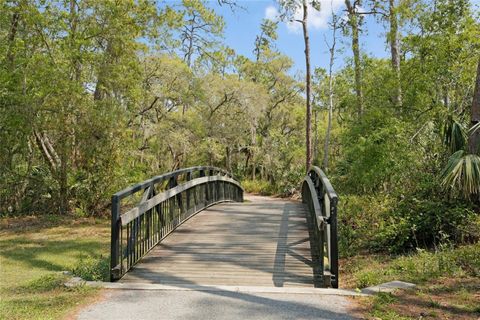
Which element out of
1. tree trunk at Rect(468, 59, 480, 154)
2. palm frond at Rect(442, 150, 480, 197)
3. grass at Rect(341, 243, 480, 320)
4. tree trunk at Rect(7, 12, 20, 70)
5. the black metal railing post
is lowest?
grass at Rect(341, 243, 480, 320)

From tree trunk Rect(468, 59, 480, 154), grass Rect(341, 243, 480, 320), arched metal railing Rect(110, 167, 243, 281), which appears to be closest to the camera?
grass Rect(341, 243, 480, 320)

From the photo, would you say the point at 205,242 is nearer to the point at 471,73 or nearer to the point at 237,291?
the point at 237,291

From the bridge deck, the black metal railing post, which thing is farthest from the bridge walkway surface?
the black metal railing post

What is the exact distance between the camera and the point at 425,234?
6.39 metres

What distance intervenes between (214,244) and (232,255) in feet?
2.27

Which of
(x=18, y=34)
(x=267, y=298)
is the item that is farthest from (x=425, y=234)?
(x=18, y=34)

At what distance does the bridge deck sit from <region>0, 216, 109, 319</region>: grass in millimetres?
830

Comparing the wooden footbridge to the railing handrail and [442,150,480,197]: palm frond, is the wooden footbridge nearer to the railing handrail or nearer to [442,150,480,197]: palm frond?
the railing handrail

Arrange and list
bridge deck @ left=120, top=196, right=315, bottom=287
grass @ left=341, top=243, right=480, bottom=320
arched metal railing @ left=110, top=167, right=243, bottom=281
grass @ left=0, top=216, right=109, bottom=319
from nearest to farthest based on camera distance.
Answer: grass @ left=341, top=243, right=480, bottom=320
grass @ left=0, top=216, right=109, bottom=319
arched metal railing @ left=110, top=167, right=243, bottom=281
bridge deck @ left=120, top=196, right=315, bottom=287

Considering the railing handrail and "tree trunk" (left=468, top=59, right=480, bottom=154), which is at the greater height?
"tree trunk" (left=468, top=59, right=480, bottom=154)

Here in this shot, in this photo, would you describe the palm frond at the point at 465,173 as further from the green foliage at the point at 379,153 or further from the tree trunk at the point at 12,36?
the tree trunk at the point at 12,36

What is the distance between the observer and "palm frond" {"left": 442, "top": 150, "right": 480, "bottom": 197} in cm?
577

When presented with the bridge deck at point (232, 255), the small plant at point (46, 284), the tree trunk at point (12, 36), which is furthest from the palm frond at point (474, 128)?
the tree trunk at point (12, 36)

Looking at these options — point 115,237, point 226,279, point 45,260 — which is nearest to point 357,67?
point 226,279
